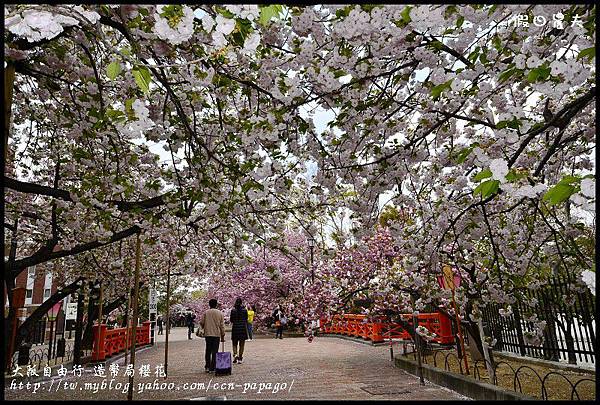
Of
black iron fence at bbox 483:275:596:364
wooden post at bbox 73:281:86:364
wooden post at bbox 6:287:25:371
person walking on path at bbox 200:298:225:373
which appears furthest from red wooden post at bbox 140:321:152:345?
black iron fence at bbox 483:275:596:364

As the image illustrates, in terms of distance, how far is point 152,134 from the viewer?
4.86 m

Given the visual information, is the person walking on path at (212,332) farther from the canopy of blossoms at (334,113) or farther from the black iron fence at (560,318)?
the black iron fence at (560,318)

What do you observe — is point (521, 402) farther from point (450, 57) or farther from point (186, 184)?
point (186, 184)

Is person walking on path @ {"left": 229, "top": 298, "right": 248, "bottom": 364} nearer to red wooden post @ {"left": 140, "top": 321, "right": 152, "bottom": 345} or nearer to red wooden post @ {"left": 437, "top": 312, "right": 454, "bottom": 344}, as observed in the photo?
red wooden post @ {"left": 437, "top": 312, "right": 454, "bottom": 344}

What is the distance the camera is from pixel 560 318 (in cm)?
610

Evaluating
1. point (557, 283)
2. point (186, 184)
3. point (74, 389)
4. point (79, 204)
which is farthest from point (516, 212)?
point (74, 389)

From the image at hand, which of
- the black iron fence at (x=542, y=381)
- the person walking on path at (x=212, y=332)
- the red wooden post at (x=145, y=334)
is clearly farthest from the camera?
the red wooden post at (x=145, y=334)

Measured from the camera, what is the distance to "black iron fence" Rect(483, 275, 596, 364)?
5.58 metres

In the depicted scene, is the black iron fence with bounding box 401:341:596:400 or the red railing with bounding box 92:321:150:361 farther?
the red railing with bounding box 92:321:150:361

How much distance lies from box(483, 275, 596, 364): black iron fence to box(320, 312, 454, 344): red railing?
1.84 metres

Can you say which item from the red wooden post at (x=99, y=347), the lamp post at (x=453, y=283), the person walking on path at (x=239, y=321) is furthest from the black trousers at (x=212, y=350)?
the lamp post at (x=453, y=283)

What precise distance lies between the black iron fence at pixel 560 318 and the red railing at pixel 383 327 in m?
1.84

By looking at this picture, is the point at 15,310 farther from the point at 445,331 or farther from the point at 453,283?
the point at 445,331

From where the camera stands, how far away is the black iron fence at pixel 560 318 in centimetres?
558
